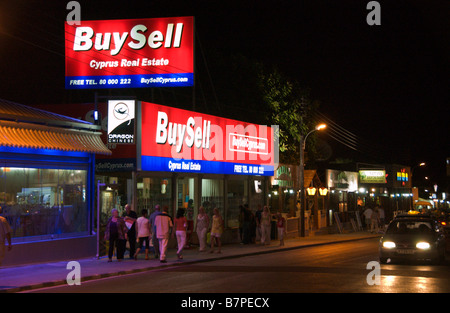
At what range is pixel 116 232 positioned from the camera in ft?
67.0

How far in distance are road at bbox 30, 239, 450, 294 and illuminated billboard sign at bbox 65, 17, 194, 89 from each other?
10139 mm

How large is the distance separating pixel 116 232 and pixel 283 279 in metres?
7.25

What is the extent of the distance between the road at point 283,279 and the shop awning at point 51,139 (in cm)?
512

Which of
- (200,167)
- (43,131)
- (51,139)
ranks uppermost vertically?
(43,131)

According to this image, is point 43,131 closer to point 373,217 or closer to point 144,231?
point 144,231

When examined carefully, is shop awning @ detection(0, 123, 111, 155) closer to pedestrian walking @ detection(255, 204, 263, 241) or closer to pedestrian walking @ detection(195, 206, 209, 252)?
pedestrian walking @ detection(195, 206, 209, 252)

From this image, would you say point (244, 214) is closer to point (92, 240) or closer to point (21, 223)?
point (92, 240)

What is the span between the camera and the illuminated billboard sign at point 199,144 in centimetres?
2459

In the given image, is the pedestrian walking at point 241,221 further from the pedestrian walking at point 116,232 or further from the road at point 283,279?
the pedestrian walking at point 116,232

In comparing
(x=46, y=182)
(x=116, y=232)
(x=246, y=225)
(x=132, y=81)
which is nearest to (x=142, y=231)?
(x=116, y=232)

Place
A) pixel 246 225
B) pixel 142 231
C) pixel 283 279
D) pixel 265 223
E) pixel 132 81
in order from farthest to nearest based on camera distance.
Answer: pixel 246 225
pixel 265 223
pixel 132 81
pixel 142 231
pixel 283 279

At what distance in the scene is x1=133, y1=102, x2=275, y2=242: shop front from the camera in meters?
24.8

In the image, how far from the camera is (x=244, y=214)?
29578mm
